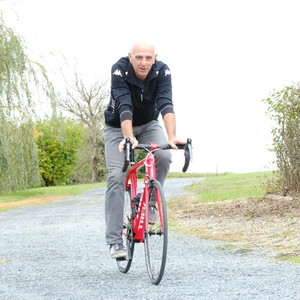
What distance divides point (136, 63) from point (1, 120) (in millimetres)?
16410

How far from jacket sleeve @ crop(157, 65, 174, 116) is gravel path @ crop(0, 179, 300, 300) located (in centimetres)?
146

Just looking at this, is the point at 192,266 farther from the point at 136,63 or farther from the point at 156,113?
the point at 136,63

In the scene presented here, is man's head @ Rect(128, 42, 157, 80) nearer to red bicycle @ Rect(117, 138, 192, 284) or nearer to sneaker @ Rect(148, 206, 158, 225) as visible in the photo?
red bicycle @ Rect(117, 138, 192, 284)

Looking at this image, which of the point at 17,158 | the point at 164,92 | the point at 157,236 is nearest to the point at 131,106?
the point at 164,92

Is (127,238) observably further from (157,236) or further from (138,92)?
(138,92)

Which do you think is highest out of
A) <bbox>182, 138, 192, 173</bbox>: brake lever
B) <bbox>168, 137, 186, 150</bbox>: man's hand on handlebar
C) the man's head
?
the man's head

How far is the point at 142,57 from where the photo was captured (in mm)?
5285

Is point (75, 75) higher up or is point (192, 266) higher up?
point (75, 75)

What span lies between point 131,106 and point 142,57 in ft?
1.41

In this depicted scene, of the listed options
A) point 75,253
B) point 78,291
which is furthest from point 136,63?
point 75,253

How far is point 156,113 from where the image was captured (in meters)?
5.77

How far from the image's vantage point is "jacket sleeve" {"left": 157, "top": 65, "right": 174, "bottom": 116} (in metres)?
5.43

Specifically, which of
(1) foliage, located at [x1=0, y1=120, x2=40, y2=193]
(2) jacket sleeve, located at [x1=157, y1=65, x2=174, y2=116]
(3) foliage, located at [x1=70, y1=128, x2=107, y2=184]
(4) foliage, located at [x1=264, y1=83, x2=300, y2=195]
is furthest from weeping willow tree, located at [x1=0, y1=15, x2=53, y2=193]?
(3) foliage, located at [x1=70, y1=128, x2=107, y2=184]

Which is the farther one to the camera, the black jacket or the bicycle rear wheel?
the black jacket
